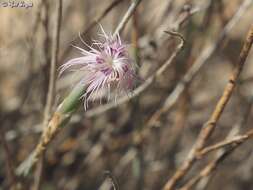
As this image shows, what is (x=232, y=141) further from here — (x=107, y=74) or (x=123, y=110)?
(x=123, y=110)

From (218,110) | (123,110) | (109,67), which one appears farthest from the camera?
(123,110)

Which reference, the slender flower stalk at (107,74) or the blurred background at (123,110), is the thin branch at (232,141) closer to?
the slender flower stalk at (107,74)

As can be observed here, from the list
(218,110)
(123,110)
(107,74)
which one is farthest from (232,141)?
(123,110)

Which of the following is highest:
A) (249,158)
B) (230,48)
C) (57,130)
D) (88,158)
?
(57,130)

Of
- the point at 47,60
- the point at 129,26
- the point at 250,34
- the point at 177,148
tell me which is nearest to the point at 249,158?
the point at 177,148

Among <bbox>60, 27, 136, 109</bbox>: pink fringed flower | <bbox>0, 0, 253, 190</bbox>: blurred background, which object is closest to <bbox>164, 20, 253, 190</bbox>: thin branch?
<bbox>60, 27, 136, 109</bbox>: pink fringed flower

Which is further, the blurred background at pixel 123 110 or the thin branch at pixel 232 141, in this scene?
the blurred background at pixel 123 110

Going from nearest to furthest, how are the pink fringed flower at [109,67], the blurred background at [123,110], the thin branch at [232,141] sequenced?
1. the pink fringed flower at [109,67]
2. the thin branch at [232,141]
3. the blurred background at [123,110]

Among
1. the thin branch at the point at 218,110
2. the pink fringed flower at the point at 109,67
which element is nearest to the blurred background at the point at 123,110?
the thin branch at the point at 218,110

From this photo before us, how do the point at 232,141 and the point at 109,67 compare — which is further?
the point at 232,141

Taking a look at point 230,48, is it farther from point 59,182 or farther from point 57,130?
point 57,130

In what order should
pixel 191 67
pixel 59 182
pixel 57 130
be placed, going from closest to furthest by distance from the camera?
pixel 57 130 → pixel 191 67 → pixel 59 182
